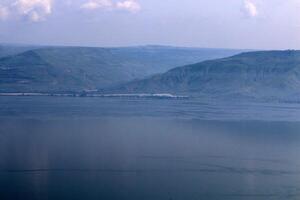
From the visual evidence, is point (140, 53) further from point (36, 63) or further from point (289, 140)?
point (289, 140)

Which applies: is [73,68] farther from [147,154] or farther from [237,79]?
[147,154]

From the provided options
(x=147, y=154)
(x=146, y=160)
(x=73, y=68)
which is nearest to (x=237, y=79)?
(x=73, y=68)

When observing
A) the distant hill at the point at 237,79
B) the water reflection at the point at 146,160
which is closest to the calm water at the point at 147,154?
the water reflection at the point at 146,160

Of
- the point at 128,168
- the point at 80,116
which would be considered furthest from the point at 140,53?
the point at 128,168

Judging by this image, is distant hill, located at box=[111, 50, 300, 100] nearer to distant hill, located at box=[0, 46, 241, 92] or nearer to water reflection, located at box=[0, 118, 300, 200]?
distant hill, located at box=[0, 46, 241, 92]

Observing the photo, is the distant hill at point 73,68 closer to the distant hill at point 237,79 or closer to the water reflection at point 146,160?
the distant hill at point 237,79

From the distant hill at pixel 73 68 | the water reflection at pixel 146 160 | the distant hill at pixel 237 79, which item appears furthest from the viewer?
the distant hill at pixel 73 68
